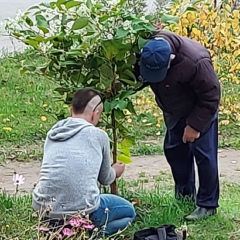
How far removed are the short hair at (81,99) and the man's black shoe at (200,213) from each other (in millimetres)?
1204

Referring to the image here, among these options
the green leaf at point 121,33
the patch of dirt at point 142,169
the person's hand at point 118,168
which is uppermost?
the green leaf at point 121,33

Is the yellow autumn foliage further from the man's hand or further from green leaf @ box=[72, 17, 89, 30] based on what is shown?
green leaf @ box=[72, 17, 89, 30]

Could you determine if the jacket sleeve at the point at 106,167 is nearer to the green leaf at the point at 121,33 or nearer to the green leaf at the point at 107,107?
the green leaf at the point at 107,107

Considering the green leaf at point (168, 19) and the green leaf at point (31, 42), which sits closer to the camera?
the green leaf at point (31, 42)

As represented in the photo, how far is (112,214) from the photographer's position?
4250mm

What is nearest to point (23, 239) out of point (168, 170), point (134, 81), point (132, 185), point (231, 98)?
point (134, 81)

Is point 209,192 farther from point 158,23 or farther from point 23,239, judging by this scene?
point 23,239

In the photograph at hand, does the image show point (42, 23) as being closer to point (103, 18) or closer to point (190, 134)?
point (103, 18)

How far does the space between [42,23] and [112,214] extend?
3.94 ft

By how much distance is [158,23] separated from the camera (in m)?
4.48

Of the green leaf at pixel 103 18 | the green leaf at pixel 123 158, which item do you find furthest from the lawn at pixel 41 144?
the green leaf at pixel 103 18

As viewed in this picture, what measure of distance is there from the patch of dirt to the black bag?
5.77 ft

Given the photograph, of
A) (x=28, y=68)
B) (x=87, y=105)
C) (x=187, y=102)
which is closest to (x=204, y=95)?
(x=187, y=102)

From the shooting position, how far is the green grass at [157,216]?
4.55 meters
